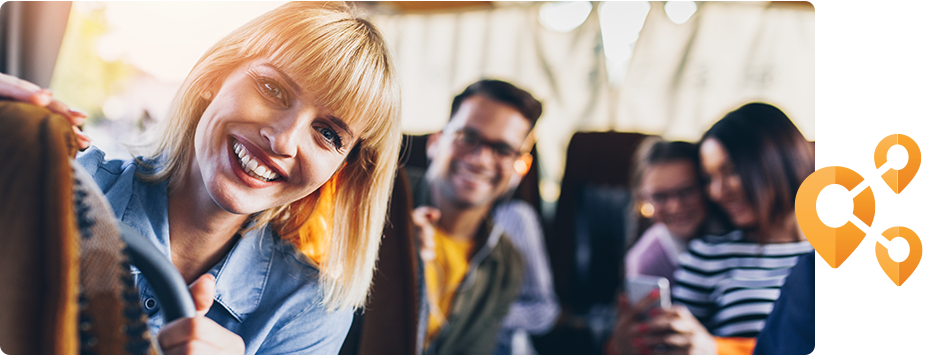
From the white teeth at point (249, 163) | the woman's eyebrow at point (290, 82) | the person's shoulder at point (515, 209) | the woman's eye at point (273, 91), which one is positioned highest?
the woman's eyebrow at point (290, 82)

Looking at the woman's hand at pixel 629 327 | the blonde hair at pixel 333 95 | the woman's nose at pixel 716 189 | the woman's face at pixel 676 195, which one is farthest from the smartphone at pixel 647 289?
the blonde hair at pixel 333 95

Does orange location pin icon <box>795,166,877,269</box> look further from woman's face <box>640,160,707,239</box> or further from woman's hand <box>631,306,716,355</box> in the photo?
woman's hand <box>631,306,716,355</box>

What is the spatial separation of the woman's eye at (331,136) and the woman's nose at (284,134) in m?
0.03

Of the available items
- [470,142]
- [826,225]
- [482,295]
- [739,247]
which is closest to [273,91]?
[470,142]

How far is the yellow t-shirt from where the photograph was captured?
3.36 feet

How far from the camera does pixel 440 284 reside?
1037 mm

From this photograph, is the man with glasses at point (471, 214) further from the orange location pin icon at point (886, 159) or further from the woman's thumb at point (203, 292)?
the orange location pin icon at point (886, 159)

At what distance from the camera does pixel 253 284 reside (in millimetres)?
785

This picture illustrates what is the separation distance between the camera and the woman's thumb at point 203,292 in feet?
2.41

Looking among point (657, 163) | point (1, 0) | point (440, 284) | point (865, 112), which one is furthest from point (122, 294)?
point (865, 112)

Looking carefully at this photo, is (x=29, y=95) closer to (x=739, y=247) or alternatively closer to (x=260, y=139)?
(x=260, y=139)

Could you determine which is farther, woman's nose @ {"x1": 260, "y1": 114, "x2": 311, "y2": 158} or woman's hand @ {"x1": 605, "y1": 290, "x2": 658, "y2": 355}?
woman's hand @ {"x1": 605, "y1": 290, "x2": 658, "y2": 355}

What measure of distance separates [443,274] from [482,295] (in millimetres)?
111

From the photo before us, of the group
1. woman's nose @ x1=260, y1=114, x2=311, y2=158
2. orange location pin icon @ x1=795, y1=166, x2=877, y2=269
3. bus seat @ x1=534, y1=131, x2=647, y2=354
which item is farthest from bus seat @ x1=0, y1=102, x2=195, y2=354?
orange location pin icon @ x1=795, y1=166, x2=877, y2=269
